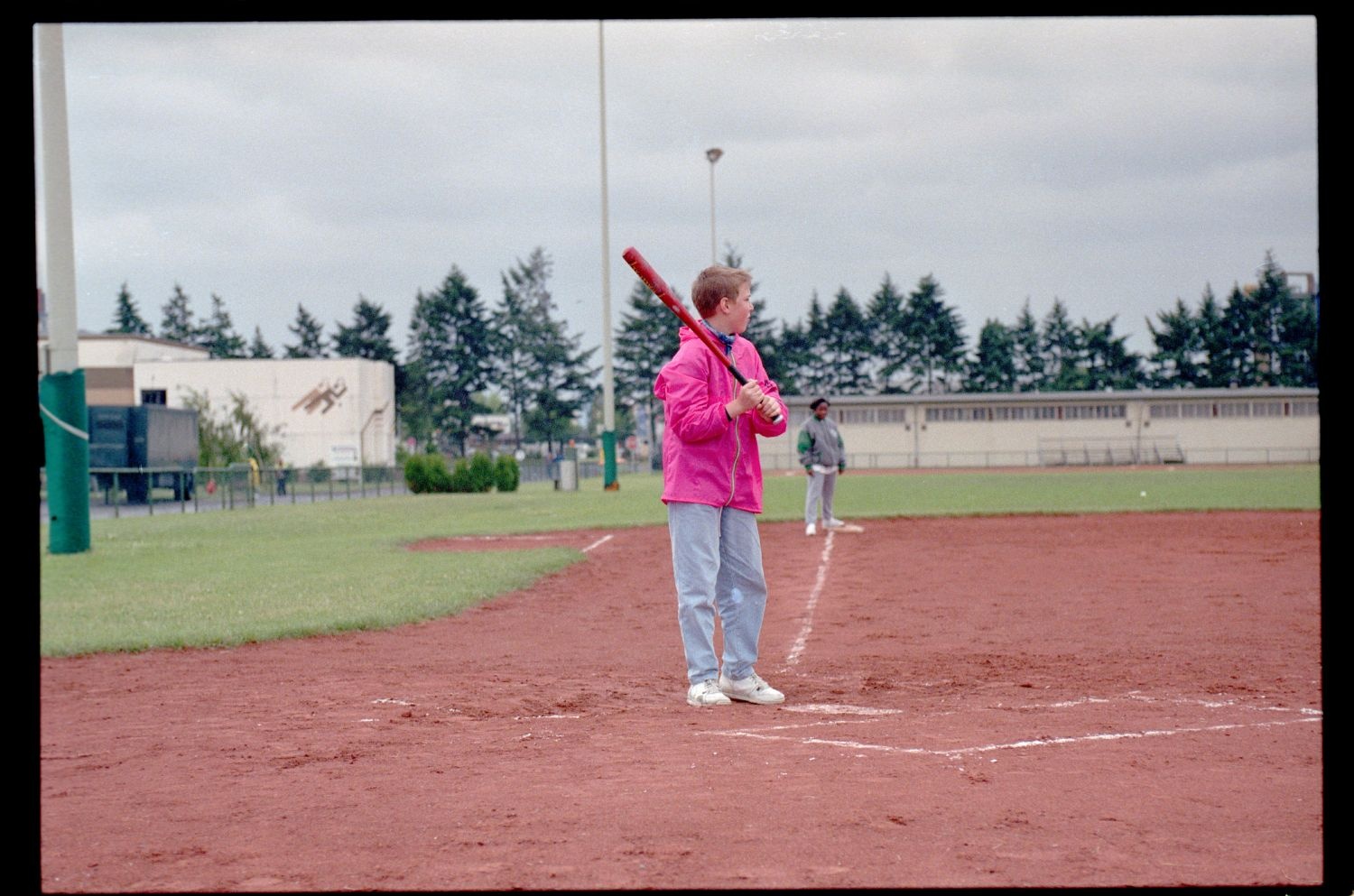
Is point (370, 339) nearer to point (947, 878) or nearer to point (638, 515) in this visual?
point (638, 515)

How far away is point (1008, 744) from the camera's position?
516 cm

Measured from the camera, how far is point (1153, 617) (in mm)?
9633

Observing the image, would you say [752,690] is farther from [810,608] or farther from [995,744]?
[810,608]

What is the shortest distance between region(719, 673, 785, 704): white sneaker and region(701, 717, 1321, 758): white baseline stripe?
33.0 inches

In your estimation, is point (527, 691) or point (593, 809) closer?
point (593, 809)

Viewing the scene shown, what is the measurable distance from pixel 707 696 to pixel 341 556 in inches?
459

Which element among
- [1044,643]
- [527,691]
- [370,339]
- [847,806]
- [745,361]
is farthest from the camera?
[370,339]

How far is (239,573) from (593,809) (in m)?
11.4

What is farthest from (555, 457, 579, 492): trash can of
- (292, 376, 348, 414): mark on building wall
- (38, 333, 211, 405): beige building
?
(38, 333, 211, 405): beige building

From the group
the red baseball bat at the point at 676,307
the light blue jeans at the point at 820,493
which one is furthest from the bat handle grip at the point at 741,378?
the light blue jeans at the point at 820,493

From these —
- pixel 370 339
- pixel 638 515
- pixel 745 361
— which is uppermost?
pixel 370 339

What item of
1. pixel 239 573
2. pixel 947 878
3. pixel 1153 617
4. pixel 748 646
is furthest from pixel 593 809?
pixel 239 573

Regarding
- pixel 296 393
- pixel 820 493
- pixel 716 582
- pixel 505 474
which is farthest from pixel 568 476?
pixel 716 582

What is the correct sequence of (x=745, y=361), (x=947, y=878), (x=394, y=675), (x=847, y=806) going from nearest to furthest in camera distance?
(x=947, y=878) → (x=847, y=806) → (x=745, y=361) → (x=394, y=675)
